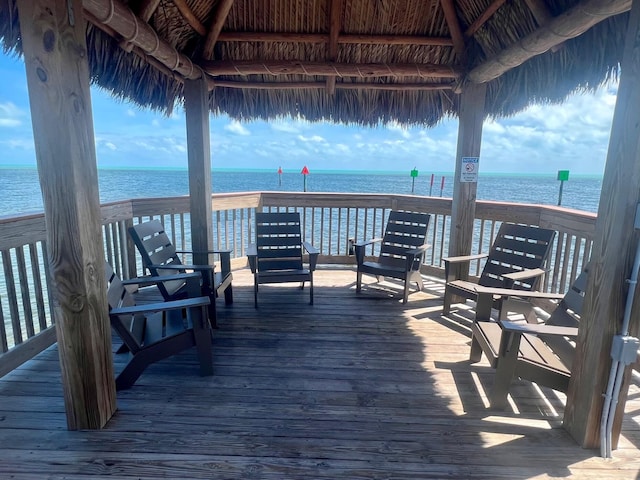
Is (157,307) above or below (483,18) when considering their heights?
below

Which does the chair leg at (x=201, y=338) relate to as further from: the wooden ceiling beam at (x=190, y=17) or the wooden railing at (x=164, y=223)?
the wooden ceiling beam at (x=190, y=17)

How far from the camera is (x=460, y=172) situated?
3.72m

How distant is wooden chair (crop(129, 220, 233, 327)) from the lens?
299 cm

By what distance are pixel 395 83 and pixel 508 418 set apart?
372cm

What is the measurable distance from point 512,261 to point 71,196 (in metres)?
3.43

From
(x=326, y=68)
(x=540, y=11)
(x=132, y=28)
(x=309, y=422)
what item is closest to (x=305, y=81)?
(x=326, y=68)

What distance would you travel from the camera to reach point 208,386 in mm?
2217

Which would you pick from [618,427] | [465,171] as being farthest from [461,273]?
[618,427]

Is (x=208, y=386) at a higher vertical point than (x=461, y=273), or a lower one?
lower

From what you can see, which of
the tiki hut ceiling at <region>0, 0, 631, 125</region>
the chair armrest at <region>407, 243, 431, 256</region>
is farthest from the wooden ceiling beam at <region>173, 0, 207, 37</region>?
the chair armrest at <region>407, 243, 431, 256</region>

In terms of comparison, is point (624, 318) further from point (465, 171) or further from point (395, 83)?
point (395, 83)

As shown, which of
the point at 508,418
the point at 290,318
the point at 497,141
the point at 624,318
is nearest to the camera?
the point at 624,318

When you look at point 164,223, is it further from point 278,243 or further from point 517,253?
point 517,253

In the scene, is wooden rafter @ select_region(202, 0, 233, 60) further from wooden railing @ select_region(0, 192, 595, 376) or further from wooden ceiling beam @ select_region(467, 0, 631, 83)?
wooden ceiling beam @ select_region(467, 0, 631, 83)
